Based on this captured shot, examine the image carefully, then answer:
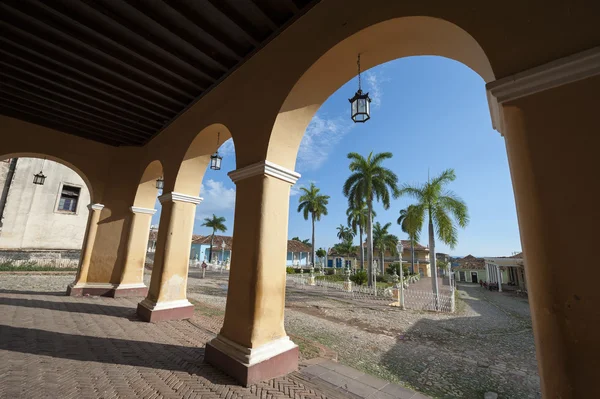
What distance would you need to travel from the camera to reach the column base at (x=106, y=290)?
862 centimetres

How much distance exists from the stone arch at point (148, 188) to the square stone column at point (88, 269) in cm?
164

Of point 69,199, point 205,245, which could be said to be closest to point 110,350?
point 69,199

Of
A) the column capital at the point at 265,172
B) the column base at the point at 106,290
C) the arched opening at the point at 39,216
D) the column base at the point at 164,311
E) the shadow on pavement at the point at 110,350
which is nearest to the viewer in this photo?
the shadow on pavement at the point at 110,350

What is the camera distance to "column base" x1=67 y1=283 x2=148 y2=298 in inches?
340

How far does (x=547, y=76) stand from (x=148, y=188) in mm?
9980

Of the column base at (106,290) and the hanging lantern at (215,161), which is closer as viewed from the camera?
the hanging lantern at (215,161)

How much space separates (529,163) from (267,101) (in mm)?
3597

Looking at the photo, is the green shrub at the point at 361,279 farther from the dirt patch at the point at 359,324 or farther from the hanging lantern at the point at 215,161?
the hanging lantern at the point at 215,161

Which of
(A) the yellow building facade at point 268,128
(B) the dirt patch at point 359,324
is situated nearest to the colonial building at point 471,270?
(B) the dirt patch at point 359,324

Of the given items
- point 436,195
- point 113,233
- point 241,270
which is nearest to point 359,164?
point 436,195

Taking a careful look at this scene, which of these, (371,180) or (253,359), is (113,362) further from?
(371,180)

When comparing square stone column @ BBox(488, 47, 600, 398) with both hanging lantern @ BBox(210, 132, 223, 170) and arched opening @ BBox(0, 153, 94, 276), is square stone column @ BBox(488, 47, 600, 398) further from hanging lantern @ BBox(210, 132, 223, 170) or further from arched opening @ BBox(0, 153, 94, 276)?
arched opening @ BBox(0, 153, 94, 276)


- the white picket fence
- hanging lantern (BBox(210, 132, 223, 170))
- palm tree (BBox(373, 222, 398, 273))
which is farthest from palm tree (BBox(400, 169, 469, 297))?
palm tree (BBox(373, 222, 398, 273))

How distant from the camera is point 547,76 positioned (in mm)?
1931
